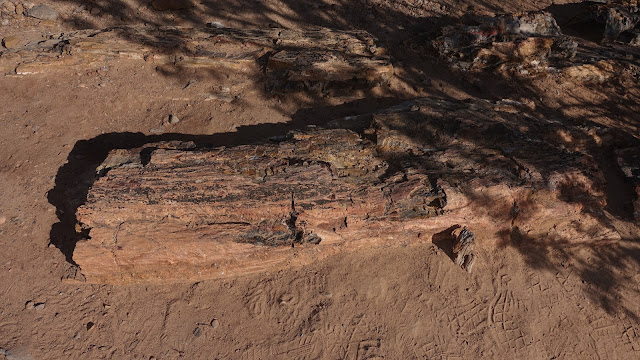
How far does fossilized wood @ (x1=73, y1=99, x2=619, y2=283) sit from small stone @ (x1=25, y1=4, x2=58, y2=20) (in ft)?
21.8

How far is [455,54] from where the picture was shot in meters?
9.73

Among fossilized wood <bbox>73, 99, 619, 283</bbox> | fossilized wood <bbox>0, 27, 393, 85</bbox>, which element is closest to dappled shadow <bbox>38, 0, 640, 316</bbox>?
fossilized wood <bbox>73, 99, 619, 283</bbox>

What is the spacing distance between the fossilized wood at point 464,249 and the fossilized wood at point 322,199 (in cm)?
19

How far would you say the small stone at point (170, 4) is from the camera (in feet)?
34.1

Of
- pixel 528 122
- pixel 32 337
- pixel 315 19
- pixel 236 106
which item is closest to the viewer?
pixel 32 337

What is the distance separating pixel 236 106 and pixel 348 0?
19.4 ft

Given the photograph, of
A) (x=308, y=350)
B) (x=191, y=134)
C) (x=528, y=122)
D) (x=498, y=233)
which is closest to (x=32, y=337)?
(x=308, y=350)

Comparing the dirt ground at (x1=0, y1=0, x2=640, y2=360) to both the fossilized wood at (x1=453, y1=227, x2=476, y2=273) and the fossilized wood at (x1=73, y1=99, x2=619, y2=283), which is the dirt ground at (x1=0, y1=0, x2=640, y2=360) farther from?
the fossilized wood at (x1=73, y1=99, x2=619, y2=283)

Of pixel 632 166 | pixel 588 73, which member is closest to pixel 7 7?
pixel 632 166

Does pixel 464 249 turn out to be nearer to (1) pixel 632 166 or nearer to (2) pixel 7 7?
(1) pixel 632 166

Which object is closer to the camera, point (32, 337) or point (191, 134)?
point (32, 337)

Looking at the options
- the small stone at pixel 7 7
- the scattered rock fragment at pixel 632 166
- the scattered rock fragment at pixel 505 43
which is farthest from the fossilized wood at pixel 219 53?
the scattered rock fragment at pixel 632 166

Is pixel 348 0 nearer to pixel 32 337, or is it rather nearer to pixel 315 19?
pixel 315 19

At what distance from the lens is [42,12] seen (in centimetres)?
952
